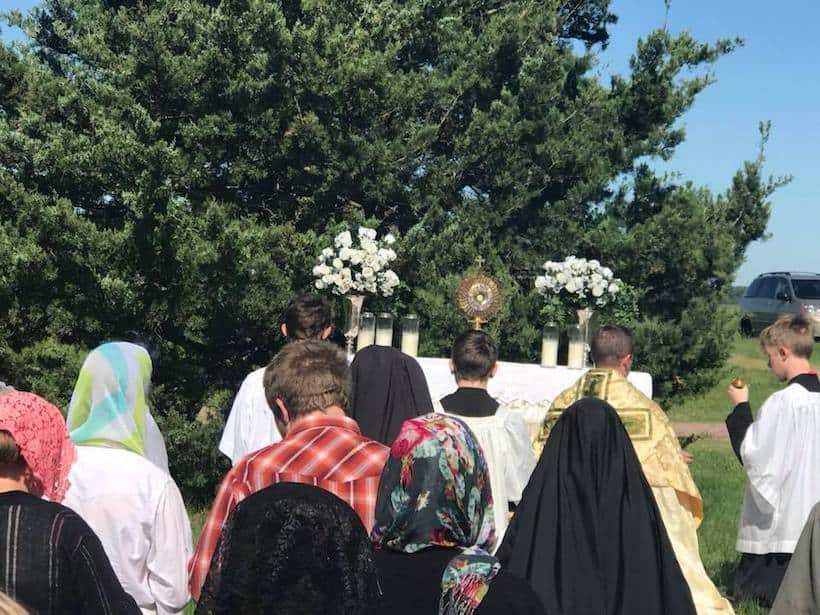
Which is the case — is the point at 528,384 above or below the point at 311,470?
above

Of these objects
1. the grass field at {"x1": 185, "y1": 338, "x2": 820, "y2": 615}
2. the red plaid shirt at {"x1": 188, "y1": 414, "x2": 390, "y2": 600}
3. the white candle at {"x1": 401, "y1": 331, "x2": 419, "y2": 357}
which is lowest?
the grass field at {"x1": 185, "y1": 338, "x2": 820, "y2": 615}

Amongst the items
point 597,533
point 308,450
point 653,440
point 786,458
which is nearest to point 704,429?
point 786,458

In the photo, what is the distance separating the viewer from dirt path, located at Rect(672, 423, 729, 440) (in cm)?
1820

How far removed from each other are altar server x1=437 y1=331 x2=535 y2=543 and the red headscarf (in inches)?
111

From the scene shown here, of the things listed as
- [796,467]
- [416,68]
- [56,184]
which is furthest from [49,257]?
[796,467]

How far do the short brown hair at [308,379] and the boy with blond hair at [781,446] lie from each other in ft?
11.7

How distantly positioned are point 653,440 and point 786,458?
53.8 inches

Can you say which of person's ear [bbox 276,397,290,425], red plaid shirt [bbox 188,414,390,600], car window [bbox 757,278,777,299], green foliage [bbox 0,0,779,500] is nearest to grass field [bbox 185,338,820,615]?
green foliage [bbox 0,0,779,500]

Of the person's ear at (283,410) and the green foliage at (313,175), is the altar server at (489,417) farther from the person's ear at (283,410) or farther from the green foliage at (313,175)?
the green foliage at (313,175)

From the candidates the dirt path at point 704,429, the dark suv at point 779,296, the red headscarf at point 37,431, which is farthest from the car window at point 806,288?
the red headscarf at point 37,431

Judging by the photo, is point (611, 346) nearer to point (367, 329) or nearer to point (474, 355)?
point (474, 355)

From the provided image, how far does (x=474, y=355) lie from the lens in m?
5.70

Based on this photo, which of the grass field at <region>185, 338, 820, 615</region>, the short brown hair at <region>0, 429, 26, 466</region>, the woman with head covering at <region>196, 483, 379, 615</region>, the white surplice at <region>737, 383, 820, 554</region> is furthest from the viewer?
the grass field at <region>185, 338, 820, 615</region>

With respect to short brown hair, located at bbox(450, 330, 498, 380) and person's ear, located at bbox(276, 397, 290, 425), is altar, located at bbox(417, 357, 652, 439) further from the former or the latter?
person's ear, located at bbox(276, 397, 290, 425)
